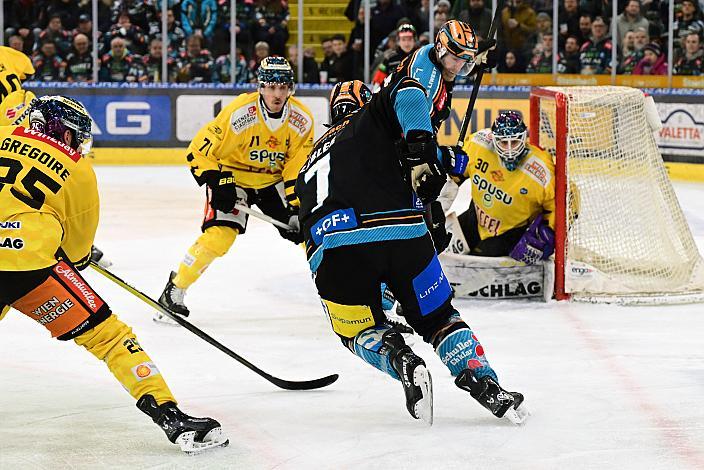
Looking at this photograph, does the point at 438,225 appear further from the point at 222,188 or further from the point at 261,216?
the point at 261,216

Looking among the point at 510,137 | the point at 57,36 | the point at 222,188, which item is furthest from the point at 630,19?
the point at 222,188

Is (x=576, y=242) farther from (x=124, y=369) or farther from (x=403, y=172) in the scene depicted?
(x=124, y=369)

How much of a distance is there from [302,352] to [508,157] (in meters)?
1.52

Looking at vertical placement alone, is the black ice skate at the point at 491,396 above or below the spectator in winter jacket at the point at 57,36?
below

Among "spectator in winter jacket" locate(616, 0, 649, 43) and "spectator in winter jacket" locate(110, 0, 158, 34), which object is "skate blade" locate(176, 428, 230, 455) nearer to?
"spectator in winter jacket" locate(616, 0, 649, 43)

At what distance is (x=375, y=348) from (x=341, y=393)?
50 cm

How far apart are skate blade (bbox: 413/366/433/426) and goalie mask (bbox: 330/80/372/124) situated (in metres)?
1.14

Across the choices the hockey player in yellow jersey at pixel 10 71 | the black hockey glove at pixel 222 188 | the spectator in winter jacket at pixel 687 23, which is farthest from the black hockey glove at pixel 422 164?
the spectator in winter jacket at pixel 687 23

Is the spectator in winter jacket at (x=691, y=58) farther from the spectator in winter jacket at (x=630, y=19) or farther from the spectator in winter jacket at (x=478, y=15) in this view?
the spectator in winter jacket at (x=478, y=15)

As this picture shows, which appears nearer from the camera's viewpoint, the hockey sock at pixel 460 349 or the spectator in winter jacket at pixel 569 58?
the hockey sock at pixel 460 349

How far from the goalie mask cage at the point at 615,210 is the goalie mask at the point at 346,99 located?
4.73ft

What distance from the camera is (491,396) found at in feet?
11.2

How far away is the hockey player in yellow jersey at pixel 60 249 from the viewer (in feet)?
9.84

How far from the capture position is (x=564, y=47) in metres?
→ 10.4
